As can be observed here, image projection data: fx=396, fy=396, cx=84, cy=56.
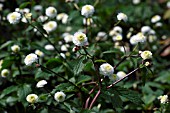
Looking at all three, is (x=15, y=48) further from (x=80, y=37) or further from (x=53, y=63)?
(x=80, y=37)

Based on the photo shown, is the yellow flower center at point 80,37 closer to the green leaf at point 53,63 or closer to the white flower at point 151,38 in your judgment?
the green leaf at point 53,63

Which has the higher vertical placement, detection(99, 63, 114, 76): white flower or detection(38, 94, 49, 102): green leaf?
detection(38, 94, 49, 102): green leaf

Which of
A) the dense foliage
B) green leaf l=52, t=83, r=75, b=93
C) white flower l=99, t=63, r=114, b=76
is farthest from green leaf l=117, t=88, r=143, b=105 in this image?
green leaf l=52, t=83, r=75, b=93

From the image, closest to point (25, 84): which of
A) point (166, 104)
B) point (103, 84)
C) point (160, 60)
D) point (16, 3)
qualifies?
point (103, 84)

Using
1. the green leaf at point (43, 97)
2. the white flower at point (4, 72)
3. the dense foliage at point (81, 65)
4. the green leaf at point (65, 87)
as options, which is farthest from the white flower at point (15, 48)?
the green leaf at point (65, 87)

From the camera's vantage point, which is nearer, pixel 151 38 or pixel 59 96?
pixel 59 96

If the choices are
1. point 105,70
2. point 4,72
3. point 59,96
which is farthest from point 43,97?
point 4,72

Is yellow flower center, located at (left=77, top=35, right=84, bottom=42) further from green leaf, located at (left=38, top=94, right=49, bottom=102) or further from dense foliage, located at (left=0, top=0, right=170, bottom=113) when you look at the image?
green leaf, located at (left=38, top=94, right=49, bottom=102)

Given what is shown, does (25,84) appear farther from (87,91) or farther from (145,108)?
(145,108)
